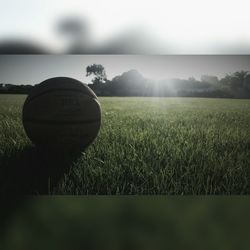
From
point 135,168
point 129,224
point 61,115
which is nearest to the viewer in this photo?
point 129,224

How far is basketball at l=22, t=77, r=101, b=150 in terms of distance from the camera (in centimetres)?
331

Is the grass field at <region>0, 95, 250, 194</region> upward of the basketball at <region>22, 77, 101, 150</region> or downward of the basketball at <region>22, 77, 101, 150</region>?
downward

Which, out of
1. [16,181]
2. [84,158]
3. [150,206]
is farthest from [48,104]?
[150,206]

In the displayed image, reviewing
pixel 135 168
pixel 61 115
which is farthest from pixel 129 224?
pixel 61 115

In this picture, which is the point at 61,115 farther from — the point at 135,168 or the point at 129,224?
the point at 129,224

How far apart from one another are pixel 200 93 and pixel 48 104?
77.4 feet

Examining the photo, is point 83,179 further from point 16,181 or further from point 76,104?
point 76,104

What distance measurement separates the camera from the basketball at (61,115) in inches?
130

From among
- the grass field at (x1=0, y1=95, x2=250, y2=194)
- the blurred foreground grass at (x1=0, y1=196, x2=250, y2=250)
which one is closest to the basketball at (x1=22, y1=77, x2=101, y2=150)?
the grass field at (x1=0, y1=95, x2=250, y2=194)

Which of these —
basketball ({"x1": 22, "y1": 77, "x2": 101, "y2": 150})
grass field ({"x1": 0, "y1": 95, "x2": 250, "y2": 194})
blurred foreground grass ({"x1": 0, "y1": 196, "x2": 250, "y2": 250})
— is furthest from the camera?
basketball ({"x1": 22, "y1": 77, "x2": 101, "y2": 150})

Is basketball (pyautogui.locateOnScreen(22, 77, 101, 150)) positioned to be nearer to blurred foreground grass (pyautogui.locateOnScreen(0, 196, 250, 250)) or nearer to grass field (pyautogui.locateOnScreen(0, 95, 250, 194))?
grass field (pyautogui.locateOnScreen(0, 95, 250, 194))

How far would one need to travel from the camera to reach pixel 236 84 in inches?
1062

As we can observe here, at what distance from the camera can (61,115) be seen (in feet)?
10.9

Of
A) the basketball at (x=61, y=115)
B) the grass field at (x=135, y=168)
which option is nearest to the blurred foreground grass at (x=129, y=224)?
the grass field at (x=135, y=168)
